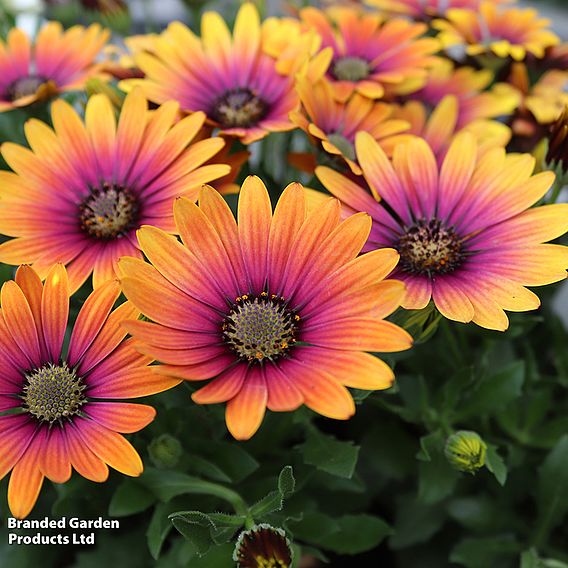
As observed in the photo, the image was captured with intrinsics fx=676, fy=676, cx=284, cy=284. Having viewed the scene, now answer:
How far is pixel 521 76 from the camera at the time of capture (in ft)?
3.26

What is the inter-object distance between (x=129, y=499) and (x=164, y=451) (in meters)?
0.07

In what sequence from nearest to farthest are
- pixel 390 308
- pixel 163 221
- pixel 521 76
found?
pixel 390 308
pixel 163 221
pixel 521 76

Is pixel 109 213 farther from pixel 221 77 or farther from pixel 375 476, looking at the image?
pixel 375 476

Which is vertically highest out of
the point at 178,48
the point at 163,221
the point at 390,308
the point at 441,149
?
A: the point at 178,48

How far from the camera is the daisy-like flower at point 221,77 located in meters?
0.78

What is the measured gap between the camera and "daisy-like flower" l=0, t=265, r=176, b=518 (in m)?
0.51

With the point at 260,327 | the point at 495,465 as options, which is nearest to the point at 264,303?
the point at 260,327

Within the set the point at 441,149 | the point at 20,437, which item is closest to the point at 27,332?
the point at 20,437

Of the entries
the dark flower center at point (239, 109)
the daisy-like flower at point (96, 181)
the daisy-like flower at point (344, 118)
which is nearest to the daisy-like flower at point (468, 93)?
the daisy-like flower at point (344, 118)

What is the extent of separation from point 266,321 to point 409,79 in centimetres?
44

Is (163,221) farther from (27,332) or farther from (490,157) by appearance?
(490,157)

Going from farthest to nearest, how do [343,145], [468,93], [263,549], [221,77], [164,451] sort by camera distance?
[468,93], [221,77], [343,145], [164,451], [263,549]

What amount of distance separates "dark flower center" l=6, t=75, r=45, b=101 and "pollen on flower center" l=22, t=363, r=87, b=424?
0.46 m

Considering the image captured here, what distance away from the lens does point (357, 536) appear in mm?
762
